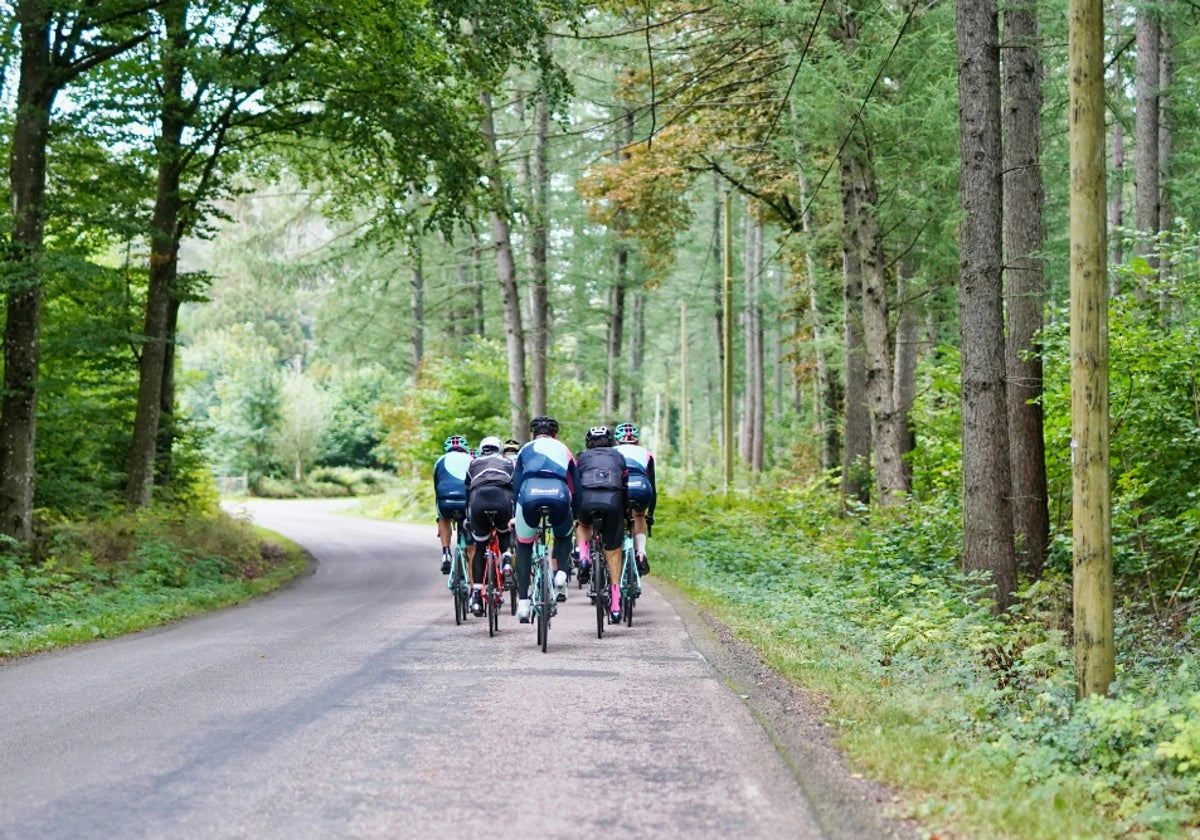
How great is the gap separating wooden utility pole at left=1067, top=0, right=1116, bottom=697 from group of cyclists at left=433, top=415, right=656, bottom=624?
4.69m

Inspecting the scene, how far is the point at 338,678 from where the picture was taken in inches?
341

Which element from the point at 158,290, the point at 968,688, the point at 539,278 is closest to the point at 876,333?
the point at 968,688

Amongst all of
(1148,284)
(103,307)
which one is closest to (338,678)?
(1148,284)

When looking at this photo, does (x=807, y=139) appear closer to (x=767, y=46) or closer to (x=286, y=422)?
(x=767, y=46)

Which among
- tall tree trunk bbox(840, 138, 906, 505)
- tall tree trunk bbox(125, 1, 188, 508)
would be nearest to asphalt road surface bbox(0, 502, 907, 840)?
tall tree trunk bbox(840, 138, 906, 505)

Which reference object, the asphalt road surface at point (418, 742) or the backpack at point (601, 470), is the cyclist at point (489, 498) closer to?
the backpack at point (601, 470)

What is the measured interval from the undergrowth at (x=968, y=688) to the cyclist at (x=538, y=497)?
7.18ft

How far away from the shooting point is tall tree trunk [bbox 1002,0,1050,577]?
1173 cm

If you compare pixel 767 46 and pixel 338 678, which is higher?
pixel 767 46

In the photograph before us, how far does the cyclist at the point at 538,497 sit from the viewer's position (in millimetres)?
10422

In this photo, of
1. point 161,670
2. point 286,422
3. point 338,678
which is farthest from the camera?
point 286,422

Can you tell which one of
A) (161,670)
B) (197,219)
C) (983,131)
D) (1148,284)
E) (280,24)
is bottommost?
(161,670)

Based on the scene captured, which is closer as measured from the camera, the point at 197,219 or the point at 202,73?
the point at 202,73

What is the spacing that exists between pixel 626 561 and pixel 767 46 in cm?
1164
